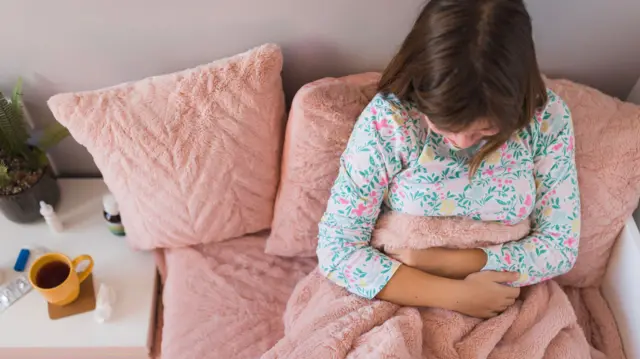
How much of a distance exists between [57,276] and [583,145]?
3.64ft

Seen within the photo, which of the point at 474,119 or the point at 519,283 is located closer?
the point at 474,119

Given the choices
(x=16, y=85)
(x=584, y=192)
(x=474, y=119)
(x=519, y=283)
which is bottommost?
(x=519, y=283)

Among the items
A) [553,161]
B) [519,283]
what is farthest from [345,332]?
[553,161]

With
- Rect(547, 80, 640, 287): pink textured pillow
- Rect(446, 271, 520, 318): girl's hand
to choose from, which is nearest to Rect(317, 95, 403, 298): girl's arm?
Rect(446, 271, 520, 318): girl's hand

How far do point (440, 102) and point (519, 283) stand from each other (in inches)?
18.1

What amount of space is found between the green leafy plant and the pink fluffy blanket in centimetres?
68

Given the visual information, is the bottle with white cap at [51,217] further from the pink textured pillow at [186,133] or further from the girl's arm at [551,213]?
the girl's arm at [551,213]

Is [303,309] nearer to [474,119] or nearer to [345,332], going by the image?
[345,332]

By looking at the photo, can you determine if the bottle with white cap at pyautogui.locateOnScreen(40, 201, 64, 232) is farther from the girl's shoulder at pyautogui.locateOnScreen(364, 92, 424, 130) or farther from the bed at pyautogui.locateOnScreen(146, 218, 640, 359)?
the girl's shoulder at pyautogui.locateOnScreen(364, 92, 424, 130)

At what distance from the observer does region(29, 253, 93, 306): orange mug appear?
1146 mm

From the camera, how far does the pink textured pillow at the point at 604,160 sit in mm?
1044

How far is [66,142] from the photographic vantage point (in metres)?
1.36

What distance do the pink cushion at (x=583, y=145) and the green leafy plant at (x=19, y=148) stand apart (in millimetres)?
548

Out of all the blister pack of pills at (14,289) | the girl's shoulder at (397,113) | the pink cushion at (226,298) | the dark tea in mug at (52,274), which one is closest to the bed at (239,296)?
the pink cushion at (226,298)
